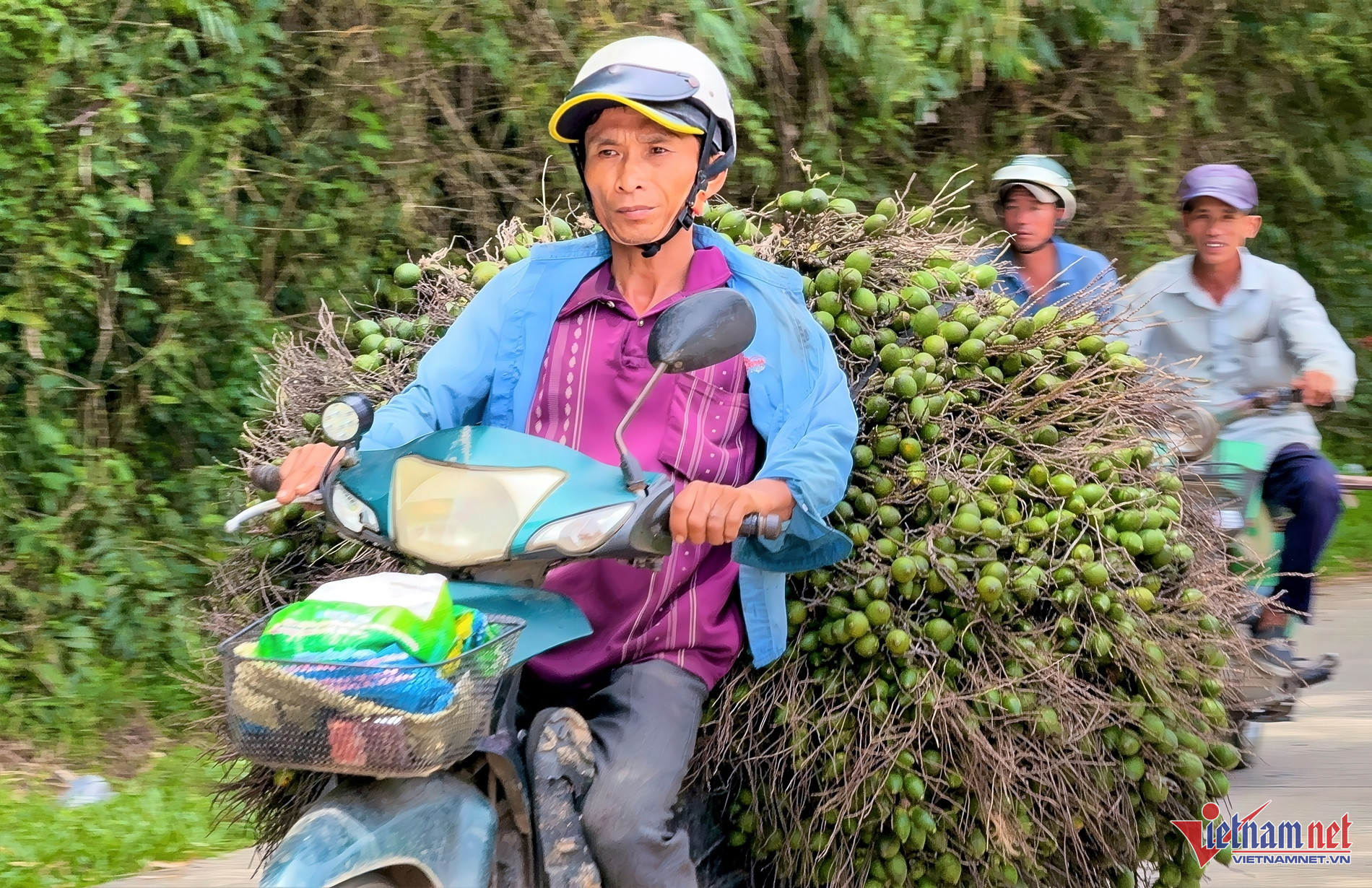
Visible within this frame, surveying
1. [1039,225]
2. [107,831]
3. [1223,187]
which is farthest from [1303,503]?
[107,831]

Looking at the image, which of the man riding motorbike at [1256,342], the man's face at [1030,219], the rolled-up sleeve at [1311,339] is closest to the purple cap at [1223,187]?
the man riding motorbike at [1256,342]

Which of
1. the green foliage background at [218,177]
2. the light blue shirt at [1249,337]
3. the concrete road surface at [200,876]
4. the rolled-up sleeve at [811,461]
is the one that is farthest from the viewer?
the light blue shirt at [1249,337]

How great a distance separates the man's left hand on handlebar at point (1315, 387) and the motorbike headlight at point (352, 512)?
3.47m

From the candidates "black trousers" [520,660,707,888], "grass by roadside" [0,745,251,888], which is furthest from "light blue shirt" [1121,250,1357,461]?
"grass by roadside" [0,745,251,888]

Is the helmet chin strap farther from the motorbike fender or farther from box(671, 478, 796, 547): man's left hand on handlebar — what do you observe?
the motorbike fender

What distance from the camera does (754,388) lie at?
8.94ft

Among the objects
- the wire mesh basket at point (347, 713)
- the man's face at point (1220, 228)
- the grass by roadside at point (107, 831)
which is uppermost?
the man's face at point (1220, 228)

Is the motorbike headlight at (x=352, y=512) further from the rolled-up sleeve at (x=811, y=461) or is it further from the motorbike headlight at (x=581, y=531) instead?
the rolled-up sleeve at (x=811, y=461)

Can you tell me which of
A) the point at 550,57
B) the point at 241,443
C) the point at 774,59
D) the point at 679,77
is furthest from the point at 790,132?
the point at 679,77

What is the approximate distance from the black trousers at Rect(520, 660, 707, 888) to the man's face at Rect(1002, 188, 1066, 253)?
316 centimetres

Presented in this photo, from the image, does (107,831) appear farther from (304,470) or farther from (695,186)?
(695,186)

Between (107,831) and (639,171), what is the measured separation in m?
2.72

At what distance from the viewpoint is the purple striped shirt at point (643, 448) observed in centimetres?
262

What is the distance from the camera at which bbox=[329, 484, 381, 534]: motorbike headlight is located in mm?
2312
